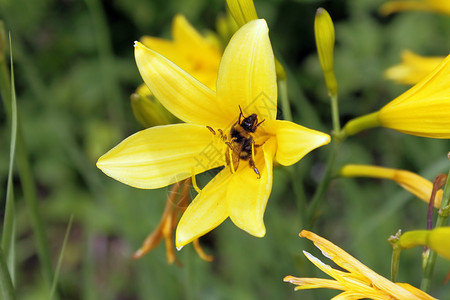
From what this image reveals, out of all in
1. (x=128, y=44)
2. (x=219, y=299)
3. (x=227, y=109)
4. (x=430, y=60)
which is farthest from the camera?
(x=128, y=44)

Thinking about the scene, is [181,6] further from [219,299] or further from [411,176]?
[411,176]

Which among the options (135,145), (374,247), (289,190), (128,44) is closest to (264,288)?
(374,247)

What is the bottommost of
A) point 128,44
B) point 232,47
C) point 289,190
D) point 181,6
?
point 289,190

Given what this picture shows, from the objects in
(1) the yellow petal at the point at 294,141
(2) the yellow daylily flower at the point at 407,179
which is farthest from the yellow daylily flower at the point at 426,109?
(1) the yellow petal at the point at 294,141

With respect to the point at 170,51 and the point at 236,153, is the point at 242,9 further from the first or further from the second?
the point at 170,51

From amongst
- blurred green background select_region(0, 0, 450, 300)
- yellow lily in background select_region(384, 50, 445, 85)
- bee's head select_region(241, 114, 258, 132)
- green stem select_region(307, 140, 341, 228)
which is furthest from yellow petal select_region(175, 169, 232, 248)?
blurred green background select_region(0, 0, 450, 300)
